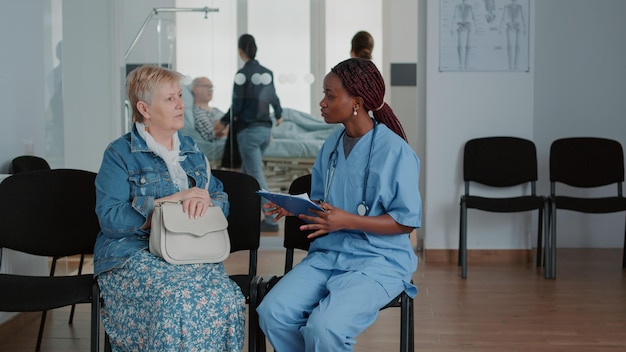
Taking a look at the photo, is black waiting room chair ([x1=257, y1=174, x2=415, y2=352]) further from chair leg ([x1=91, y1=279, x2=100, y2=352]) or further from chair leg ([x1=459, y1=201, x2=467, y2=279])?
chair leg ([x1=459, y1=201, x2=467, y2=279])

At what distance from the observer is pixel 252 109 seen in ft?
20.5

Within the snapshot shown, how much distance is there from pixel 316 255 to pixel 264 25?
382cm

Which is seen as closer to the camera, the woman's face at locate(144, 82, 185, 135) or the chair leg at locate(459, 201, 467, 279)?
the woman's face at locate(144, 82, 185, 135)

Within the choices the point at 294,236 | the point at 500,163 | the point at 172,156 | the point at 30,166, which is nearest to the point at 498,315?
the point at 294,236

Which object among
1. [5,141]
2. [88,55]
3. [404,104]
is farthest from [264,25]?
[5,141]

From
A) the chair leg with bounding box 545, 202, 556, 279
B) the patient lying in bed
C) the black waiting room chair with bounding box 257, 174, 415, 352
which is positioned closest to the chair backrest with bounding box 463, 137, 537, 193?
the chair leg with bounding box 545, 202, 556, 279

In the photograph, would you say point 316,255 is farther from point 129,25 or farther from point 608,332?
point 129,25

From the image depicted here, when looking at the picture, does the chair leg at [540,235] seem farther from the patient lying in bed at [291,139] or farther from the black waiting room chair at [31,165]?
the black waiting room chair at [31,165]

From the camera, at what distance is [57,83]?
182 inches

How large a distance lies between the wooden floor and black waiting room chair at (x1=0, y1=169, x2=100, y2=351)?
648mm

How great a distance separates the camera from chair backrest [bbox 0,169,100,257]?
302 centimetres

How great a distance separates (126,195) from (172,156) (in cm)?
21

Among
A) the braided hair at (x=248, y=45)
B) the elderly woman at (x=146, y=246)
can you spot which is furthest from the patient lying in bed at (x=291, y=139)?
the elderly woman at (x=146, y=246)

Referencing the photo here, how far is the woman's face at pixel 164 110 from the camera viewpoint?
2760mm
